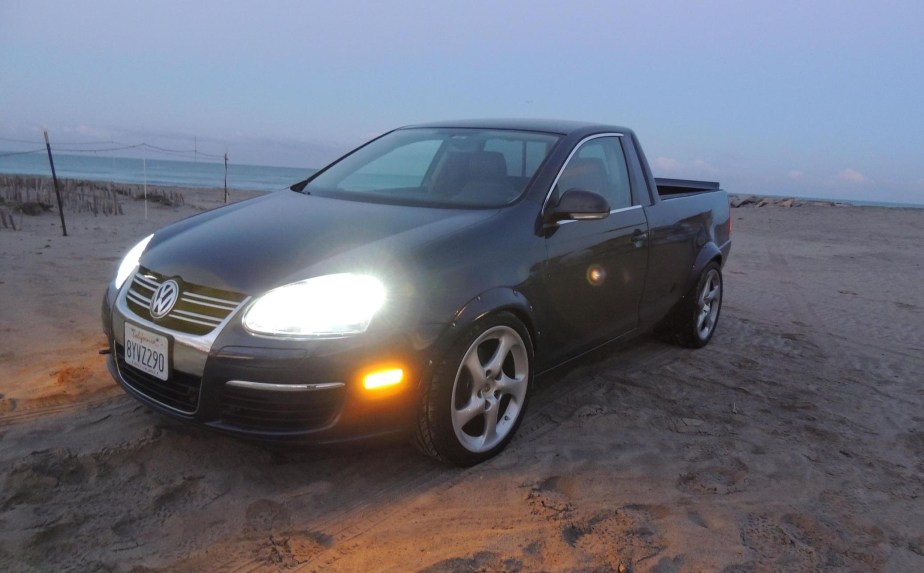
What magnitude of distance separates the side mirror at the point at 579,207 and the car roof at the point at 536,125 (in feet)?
2.32

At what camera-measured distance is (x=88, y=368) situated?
13.1ft

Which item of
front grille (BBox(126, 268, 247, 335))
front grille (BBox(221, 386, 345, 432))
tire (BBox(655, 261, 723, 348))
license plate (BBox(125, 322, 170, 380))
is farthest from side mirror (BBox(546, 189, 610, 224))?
tire (BBox(655, 261, 723, 348))

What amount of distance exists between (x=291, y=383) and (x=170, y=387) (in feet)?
1.89

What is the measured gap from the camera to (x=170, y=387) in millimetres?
2727

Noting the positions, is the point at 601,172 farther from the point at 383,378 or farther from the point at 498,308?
the point at 383,378

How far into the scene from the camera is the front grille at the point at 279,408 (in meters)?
2.53

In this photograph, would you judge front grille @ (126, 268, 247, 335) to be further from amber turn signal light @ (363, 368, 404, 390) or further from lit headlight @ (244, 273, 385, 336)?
amber turn signal light @ (363, 368, 404, 390)

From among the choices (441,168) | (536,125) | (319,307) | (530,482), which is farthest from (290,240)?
(536,125)

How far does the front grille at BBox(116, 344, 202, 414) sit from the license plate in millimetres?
31

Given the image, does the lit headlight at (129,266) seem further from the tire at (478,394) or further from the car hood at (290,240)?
the tire at (478,394)

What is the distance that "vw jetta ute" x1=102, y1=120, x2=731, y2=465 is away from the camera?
2.56 m

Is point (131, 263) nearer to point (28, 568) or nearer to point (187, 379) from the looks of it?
point (187, 379)

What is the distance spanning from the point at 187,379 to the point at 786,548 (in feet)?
7.60

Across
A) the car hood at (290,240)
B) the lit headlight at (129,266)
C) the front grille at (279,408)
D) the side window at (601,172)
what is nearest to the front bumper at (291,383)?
the front grille at (279,408)
